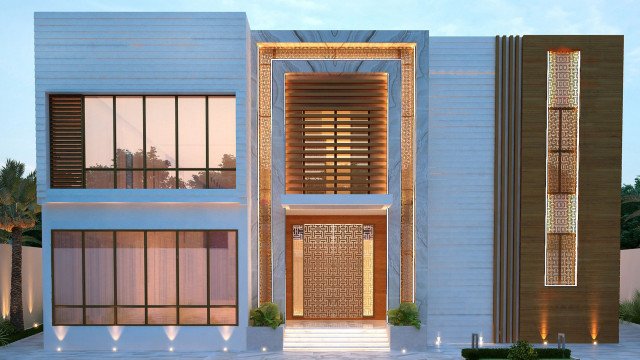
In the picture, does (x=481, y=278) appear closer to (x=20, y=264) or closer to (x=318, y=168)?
(x=318, y=168)

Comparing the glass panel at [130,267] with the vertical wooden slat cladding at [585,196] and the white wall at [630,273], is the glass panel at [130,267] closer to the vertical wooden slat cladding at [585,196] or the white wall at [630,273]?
the vertical wooden slat cladding at [585,196]

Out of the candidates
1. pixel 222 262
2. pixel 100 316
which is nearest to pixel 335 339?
pixel 222 262

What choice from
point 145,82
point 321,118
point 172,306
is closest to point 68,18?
point 145,82

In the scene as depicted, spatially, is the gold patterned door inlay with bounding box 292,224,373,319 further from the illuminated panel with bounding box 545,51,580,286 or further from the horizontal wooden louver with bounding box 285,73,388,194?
the illuminated panel with bounding box 545,51,580,286

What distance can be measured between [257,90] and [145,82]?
9.77ft

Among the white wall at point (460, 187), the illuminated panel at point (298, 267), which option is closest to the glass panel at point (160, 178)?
the illuminated panel at point (298, 267)

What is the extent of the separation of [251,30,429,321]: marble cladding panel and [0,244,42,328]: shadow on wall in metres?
7.88

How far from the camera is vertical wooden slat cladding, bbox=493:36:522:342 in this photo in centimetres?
1288

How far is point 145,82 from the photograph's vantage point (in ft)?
39.5

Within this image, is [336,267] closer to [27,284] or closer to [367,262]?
[367,262]

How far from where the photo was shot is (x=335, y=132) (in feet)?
42.8

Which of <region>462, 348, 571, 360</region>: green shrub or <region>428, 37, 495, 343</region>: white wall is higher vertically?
<region>428, 37, 495, 343</region>: white wall

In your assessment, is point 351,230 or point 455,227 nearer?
point 455,227

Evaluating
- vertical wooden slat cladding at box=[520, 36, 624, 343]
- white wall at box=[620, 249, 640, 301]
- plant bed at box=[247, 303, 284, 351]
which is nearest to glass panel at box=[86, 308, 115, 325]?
plant bed at box=[247, 303, 284, 351]
